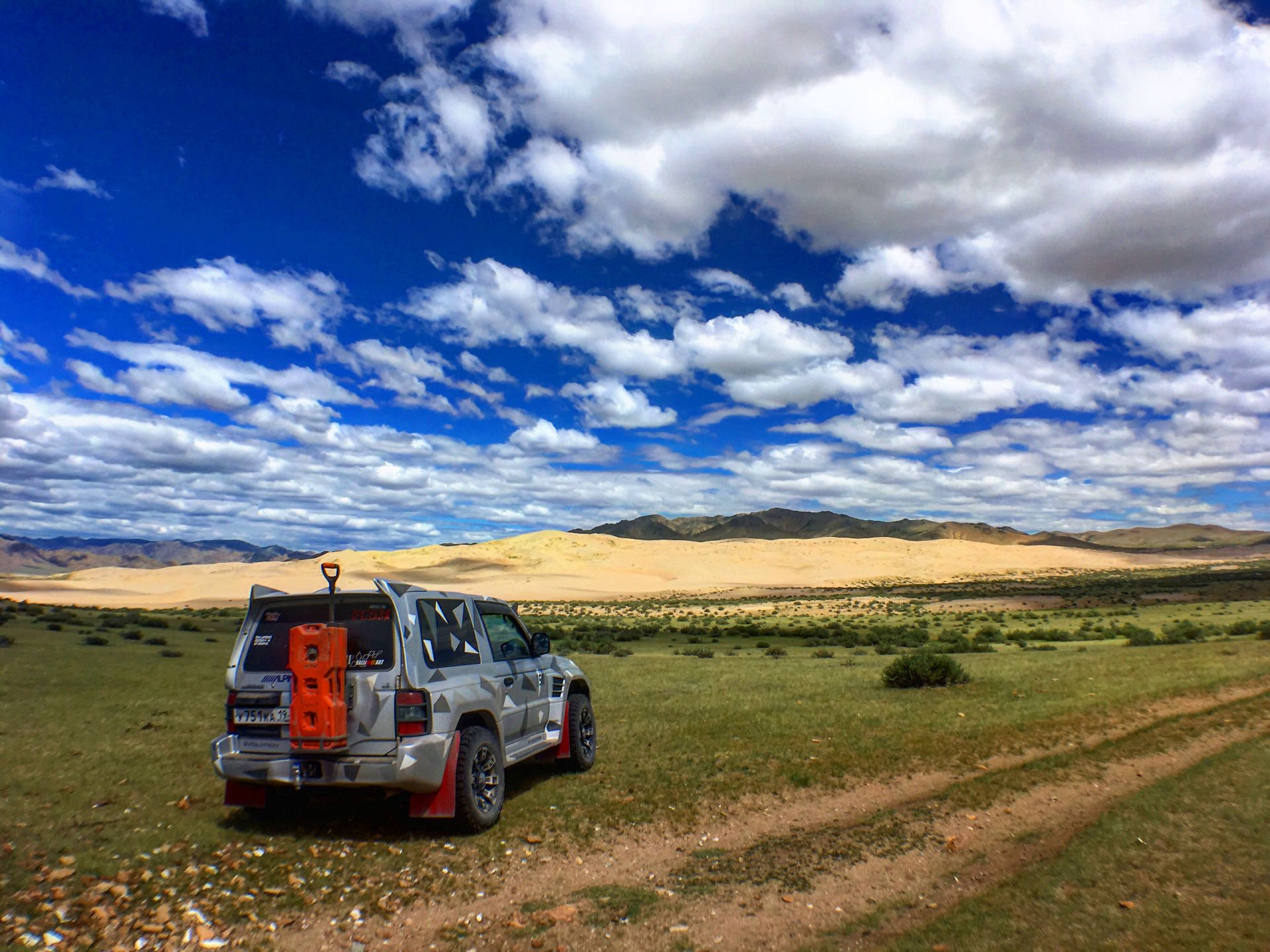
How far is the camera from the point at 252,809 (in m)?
7.42

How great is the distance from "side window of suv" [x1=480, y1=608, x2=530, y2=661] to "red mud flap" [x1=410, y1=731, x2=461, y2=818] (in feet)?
4.65

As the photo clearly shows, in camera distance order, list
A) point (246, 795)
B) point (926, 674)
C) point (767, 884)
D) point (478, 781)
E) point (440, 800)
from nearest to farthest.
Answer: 1. point (767, 884)
2. point (440, 800)
3. point (246, 795)
4. point (478, 781)
5. point (926, 674)

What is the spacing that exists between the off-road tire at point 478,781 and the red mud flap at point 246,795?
5.88ft

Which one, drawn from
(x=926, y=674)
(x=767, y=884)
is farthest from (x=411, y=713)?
(x=926, y=674)

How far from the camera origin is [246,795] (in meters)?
7.02

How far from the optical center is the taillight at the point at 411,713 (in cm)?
650

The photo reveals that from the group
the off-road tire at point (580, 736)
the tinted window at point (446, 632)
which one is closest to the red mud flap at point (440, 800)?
the tinted window at point (446, 632)

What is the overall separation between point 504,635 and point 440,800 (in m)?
2.35

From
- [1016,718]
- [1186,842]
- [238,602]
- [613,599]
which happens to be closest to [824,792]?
Answer: [1186,842]

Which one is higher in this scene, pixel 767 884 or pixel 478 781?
pixel 478 781

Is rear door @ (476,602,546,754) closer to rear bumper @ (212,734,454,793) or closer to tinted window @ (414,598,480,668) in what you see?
tinted window @ (414,598,480,668)

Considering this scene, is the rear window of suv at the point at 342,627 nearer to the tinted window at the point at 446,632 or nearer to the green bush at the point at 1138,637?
the tinted window at the point at 446,632

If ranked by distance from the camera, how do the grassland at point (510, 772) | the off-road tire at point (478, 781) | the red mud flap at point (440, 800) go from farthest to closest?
the off-road tire at point (478, 781) → the red mud flap at point (440, 800) → the grassland at point (510, 772)

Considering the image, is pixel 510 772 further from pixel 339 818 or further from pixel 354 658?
pixel 354 658
